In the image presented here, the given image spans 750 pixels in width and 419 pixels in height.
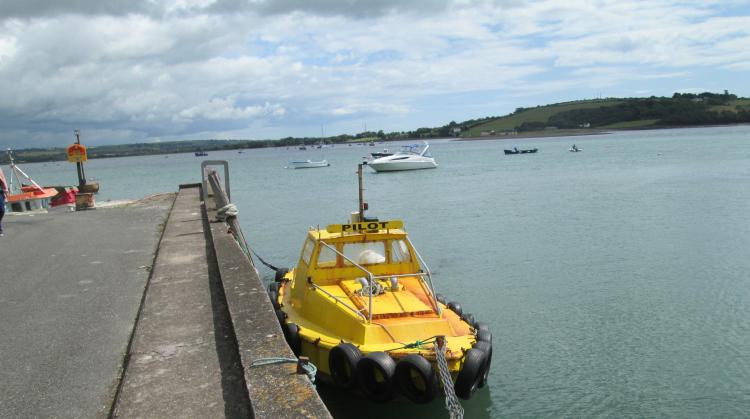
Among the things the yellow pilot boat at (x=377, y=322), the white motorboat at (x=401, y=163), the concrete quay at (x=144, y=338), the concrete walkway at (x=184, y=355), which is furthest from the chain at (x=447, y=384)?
the white motorboat at (x=401, y=163)

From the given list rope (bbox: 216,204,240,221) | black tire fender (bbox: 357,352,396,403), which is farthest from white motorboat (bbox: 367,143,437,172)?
black tire fender (bbox: 357,352,396,403)

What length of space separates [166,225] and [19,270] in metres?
5.32

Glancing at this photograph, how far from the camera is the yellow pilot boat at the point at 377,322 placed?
8391 mm

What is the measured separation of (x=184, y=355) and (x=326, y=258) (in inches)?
182

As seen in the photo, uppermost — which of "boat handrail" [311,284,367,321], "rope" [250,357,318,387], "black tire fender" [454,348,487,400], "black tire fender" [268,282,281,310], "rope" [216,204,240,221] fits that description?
"rope" [216,204,240,221]

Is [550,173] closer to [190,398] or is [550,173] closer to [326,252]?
[326,252]

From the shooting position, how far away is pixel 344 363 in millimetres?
8734

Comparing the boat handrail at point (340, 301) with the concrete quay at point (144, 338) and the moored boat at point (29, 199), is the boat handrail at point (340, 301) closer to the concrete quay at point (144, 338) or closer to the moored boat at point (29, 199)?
the concrete quay at point (144, 338)

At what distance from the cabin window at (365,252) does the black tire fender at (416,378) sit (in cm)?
301

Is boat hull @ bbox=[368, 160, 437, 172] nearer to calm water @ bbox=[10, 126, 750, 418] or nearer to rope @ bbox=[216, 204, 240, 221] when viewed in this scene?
calm water @ bbox=[10, 126, 750, 418]

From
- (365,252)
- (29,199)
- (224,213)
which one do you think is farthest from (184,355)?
(29,199)

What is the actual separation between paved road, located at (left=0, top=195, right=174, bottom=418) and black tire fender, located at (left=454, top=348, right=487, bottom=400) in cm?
427

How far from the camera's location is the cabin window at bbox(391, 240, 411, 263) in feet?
36.4

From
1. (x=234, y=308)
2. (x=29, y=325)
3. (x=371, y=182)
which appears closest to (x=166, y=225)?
(x=29, y=325)
